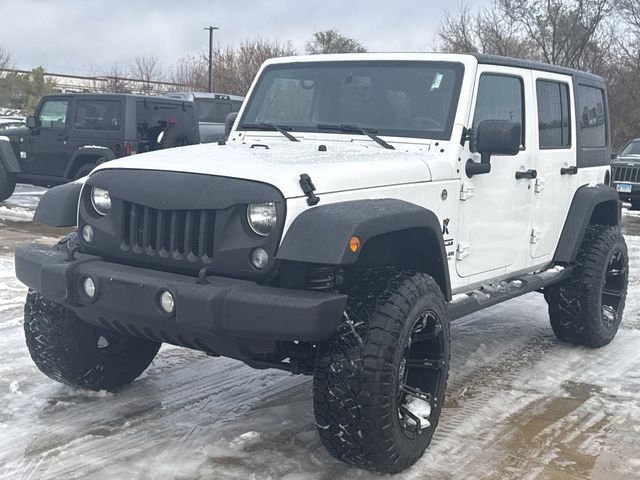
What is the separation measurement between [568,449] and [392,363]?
1.20 metres

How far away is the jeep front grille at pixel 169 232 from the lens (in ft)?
11.3

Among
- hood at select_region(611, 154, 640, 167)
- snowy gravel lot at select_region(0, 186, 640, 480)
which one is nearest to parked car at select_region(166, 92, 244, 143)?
hood at select_region(611, 154, 640, 167)

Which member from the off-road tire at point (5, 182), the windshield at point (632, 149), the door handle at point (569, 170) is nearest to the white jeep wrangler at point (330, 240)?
the door handle at point (569, 170)

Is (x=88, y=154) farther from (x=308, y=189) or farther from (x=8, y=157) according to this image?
(x=308, y=189)

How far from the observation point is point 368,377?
3.36 metres

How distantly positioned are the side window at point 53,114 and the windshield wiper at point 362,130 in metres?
8.79

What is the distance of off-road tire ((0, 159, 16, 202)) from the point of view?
1328cm

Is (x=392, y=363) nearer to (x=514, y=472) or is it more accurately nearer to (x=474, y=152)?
(x=514, y=472)

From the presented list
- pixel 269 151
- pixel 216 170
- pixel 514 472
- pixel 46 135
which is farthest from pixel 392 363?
pixel 46 135

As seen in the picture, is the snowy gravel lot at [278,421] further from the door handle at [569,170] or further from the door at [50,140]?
the door at [50,140]

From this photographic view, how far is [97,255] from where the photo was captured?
387 cm

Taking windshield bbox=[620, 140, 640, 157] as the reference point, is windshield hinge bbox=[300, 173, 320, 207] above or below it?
above

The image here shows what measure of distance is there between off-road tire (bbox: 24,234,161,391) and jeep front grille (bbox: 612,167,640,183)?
12.8 metres

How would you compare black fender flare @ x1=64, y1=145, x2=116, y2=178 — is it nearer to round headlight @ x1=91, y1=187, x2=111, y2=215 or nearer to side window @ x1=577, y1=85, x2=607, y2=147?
side window @ x1=577, y1=85, x2=607, y2=147
